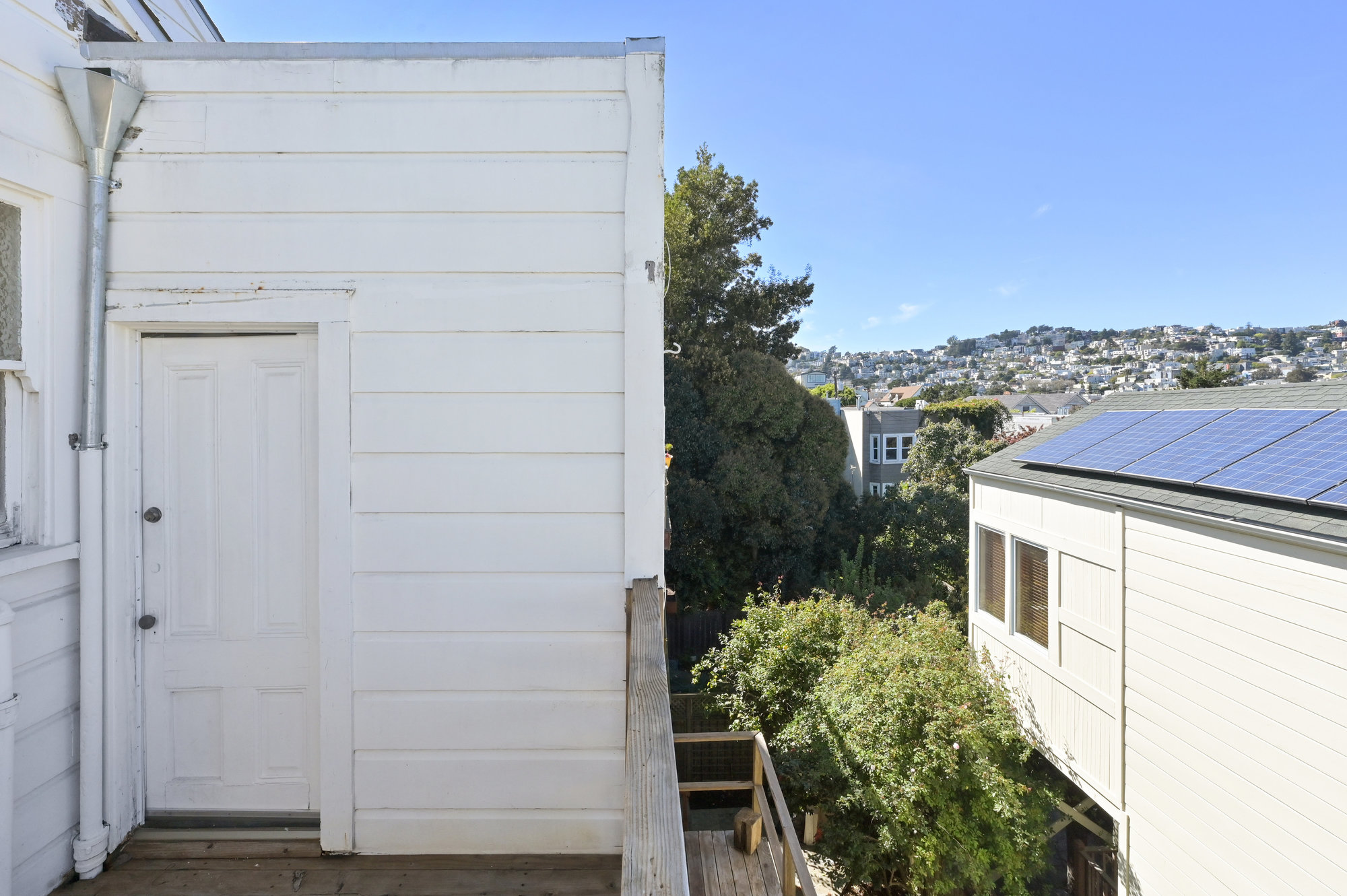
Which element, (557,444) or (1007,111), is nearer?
(557,444)

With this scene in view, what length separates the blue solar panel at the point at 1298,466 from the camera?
4309mm

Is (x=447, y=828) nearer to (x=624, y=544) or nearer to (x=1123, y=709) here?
(x=624, y=544)

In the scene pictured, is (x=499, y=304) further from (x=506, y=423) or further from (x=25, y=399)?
(x=25, y=399)

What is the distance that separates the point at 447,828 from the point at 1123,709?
5.95 meters

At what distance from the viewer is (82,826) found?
175cm

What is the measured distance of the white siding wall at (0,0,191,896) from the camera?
1592mm

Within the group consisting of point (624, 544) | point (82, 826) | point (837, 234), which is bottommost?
point (82, 826)

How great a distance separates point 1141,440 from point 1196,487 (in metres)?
1.85

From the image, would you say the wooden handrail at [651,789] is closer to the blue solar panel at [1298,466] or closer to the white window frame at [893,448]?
the blue solar panel at [1298,466]

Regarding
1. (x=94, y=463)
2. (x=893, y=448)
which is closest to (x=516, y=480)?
(x=94, y=463)

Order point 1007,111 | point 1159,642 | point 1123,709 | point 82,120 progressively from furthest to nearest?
point 1007,111, point 1123,709, point 1159,642, point 82,120

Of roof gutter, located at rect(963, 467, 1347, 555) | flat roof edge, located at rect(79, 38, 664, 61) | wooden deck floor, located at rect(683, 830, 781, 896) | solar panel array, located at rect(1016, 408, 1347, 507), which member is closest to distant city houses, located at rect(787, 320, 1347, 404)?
solar panel array, located at rect(1016, 408, 1347, 507)

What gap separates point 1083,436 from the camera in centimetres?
780

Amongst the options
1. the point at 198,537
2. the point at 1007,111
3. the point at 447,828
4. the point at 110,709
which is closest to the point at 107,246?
the point at 198,537
